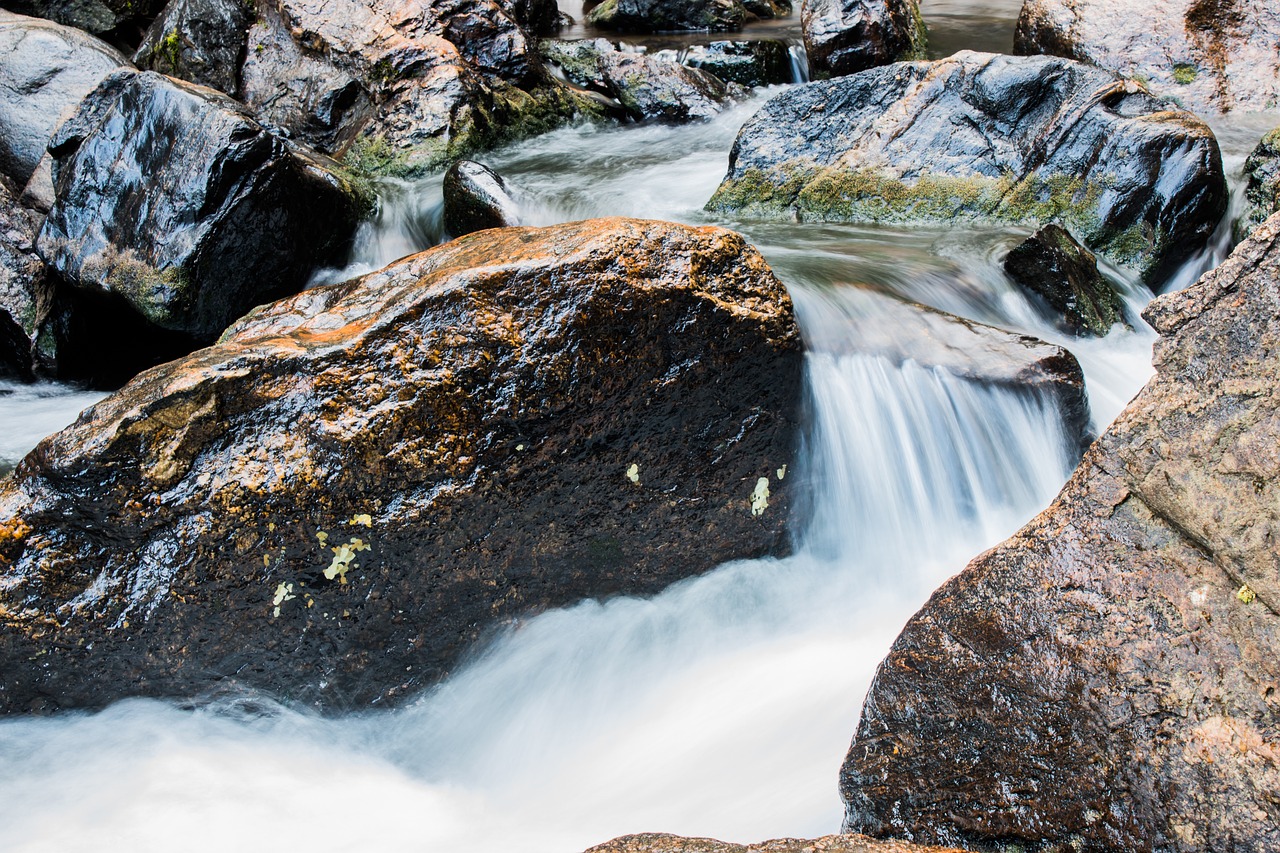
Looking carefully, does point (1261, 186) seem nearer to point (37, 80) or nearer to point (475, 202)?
point (475, 202)

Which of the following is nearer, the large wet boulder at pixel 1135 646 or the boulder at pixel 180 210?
the large wet boulder at pixel 1135 646

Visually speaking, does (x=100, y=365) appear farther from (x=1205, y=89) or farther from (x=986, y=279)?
(x=1205, y=89)

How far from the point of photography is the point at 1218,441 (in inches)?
76.9

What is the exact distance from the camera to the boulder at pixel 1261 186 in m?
5.98

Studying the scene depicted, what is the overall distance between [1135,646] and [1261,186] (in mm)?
5466

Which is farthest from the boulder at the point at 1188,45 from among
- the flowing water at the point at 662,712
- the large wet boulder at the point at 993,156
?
the flowing water at the point at 662,712

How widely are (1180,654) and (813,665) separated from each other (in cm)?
181

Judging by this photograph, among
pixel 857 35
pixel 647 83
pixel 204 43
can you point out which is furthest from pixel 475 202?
pixel 857 35

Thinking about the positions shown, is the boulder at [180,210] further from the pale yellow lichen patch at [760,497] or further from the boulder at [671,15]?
the boulder at [671,15]

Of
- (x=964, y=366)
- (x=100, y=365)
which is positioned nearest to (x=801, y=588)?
(x=964, y=366)

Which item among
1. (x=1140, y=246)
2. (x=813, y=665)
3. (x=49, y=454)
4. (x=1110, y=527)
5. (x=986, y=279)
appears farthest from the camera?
(x=1140, y=246)

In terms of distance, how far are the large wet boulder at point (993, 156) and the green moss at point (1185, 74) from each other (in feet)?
6.85

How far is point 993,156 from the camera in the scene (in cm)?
669

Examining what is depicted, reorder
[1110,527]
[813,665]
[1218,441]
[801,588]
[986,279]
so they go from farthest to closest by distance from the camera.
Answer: [986,279]
[801,588]
[813,665]
[1110,527]
[1218,441]
